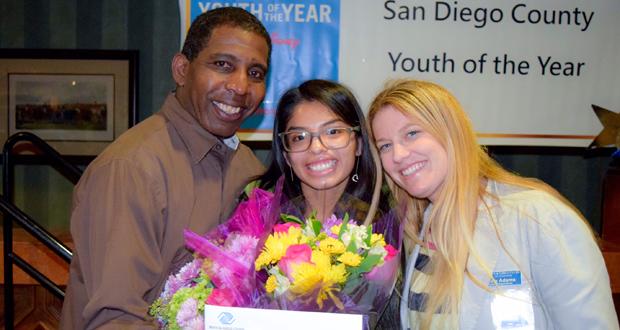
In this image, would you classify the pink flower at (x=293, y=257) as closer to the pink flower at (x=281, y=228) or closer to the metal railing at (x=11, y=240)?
the pink flower at (x=281, y=228)

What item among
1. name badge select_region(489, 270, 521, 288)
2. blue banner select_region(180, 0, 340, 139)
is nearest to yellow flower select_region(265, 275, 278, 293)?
name badge select_region(489, 270, 521, 288)

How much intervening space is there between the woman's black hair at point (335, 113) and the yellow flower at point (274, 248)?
75 centimetres

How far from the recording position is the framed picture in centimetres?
369

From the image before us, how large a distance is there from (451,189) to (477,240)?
167 millimetres

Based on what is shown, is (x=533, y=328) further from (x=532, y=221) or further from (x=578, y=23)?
(x=578, y=23)

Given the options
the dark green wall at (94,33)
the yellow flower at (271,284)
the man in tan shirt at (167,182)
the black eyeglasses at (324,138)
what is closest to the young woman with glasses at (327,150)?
the black eyeglasses at (324,138)

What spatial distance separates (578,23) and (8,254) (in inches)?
134

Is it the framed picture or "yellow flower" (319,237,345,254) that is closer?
"yellow flower" (319,237,345,254)

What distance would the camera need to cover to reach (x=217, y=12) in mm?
1991

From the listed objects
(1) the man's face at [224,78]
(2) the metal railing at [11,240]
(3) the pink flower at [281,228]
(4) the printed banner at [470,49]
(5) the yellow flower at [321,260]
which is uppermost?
(4) the printed banner at [470,49]

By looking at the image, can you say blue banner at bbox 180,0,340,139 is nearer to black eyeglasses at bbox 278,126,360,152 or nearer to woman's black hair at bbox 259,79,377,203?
woman's black hair at bbox 259,79,377,203

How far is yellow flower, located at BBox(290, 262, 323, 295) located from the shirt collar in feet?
2.43

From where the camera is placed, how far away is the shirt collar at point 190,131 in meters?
1.90

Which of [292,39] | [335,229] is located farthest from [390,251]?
[292,39]
